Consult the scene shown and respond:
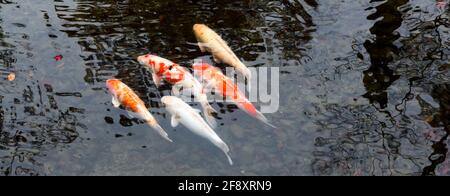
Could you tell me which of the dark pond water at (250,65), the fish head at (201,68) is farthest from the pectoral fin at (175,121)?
the fish head at (201,68)

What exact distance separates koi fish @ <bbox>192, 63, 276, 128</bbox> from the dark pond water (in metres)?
0.14

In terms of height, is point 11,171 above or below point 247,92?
below

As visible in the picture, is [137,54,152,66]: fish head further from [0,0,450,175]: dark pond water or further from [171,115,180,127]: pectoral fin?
[171,115,180,127]: pectoral fin

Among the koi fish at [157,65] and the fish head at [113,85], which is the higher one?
the koi fish at [157,65]

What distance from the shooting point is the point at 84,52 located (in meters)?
8.24

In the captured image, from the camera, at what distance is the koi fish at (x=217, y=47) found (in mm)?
7660

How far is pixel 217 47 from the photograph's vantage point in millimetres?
7844

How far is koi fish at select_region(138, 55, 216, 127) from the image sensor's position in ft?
23.4

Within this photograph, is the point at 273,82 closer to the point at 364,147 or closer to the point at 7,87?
the point at 364,147

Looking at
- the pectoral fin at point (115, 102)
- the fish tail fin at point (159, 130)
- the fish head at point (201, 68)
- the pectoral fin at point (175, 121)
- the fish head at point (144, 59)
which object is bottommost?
the fish tail fin at point (159, 130)

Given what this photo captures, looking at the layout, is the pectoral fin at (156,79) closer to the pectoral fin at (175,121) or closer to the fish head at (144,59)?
the fish head at (144,59)
